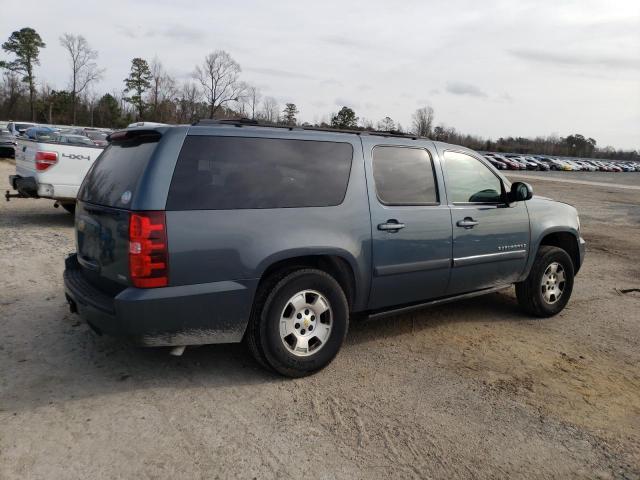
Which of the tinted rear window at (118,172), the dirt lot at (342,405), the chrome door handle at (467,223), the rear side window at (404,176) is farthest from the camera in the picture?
the chrome door handle at (467,223)

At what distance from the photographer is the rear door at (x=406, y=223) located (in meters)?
4.14

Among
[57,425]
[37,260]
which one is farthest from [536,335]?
[37,260]

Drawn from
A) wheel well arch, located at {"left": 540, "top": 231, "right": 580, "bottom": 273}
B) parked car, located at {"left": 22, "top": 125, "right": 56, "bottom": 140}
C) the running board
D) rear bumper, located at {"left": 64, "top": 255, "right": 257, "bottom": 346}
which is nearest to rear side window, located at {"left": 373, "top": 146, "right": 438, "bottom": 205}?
the running board

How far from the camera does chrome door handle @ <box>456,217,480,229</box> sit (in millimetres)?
4627

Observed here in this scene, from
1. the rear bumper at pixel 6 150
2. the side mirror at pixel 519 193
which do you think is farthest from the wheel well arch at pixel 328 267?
the rear bumper at pixel 6 150

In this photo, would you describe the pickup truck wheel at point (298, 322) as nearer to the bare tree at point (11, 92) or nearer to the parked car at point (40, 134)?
the parked car at point (40, 134)

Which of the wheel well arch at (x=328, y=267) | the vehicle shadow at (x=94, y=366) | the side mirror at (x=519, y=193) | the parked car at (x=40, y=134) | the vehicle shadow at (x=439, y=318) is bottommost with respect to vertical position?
the vehicle shadow at (x=94, y=366)

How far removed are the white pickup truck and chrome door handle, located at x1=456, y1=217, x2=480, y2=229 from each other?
23.3 ft

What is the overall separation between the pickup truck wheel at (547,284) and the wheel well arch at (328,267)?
2.35 meters

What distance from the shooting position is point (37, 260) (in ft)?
22.3

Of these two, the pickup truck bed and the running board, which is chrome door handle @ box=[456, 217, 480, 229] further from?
the pickup truck bed

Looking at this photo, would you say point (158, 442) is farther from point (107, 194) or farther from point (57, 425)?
point (107, 194)

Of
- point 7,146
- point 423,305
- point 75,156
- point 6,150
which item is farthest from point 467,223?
point 6,150

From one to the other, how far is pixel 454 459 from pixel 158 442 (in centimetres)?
168
